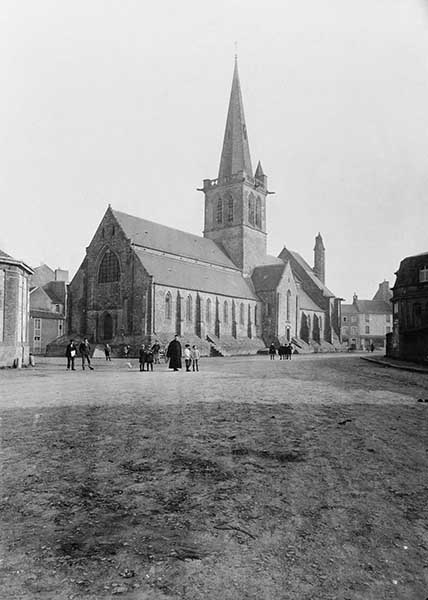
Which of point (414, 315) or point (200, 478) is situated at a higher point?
point (414, 315)

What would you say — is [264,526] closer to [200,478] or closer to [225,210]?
[200,478]

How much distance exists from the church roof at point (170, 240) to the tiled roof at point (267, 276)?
12.0 ft

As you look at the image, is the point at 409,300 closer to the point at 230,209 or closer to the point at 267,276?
the point at 267,276

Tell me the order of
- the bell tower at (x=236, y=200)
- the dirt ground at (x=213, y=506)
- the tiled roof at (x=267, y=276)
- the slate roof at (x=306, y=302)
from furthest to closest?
the slate roof at (x=306, y=302) → the bell tower at (x=236, y=200) → the tiled roof at (x=267, y=276) → the dirt ground at (x=213, y=506)

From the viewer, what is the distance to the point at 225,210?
64812mm

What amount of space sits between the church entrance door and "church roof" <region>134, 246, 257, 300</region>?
6396 millimetres

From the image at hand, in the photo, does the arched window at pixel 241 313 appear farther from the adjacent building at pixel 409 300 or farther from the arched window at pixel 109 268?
the adjacent building at pixel 409 300

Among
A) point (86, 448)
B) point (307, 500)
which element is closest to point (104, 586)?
point (307, 500)

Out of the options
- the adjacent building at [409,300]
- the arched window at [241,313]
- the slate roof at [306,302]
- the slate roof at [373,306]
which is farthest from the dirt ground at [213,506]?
the slate roof at [373,306]

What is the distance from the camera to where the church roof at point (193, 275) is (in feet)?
154

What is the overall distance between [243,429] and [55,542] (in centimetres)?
486

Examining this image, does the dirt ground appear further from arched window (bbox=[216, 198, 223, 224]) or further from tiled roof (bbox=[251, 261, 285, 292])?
arched window (bbox=[216, 198, 223, 224])

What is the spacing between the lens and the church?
45688 millimetres

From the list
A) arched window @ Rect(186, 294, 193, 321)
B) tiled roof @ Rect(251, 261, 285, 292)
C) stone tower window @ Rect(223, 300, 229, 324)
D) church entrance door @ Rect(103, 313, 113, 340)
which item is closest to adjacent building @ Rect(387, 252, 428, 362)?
arched window @ Rect(186, 294, 193, 321)
